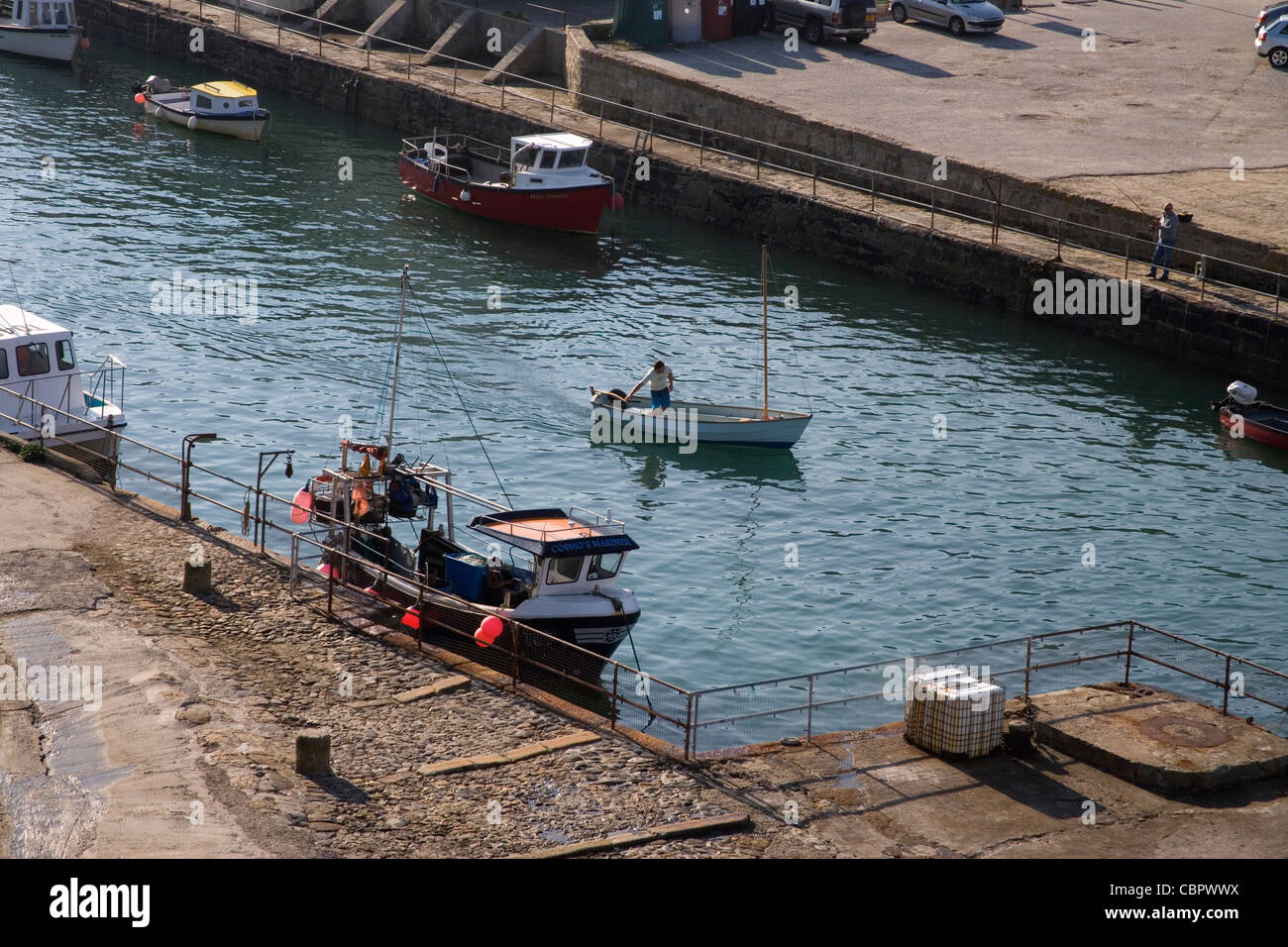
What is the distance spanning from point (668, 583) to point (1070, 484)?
9.50 m

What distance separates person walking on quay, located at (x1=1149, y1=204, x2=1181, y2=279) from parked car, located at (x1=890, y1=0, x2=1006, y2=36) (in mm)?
19079

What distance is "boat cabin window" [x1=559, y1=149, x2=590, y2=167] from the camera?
44.4m

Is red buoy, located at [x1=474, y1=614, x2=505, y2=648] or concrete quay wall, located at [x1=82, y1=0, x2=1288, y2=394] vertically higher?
concrete quay wall, located at [x1=82, y1=0, x2=1288, y2=394]

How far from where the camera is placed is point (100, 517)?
22.7 metres

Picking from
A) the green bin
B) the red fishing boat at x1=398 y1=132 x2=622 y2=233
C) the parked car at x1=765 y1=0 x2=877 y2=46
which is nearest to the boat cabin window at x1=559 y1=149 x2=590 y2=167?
the red fishing boat at x1=398 y1=132 x2=622 y2=233

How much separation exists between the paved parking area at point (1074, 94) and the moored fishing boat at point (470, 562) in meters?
22.7

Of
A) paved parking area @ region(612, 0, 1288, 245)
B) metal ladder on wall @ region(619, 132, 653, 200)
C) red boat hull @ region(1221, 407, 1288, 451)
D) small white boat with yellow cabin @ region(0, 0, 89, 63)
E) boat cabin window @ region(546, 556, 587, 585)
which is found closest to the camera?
boat cabin window @ region(546, 556, 587, 585)

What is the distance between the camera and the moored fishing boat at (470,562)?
21.4 m

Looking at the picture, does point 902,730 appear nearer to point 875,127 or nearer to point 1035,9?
point 875,127

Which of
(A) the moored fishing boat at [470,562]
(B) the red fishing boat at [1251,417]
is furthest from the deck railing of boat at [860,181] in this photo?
(A) the moored fishing boat at [470,562]

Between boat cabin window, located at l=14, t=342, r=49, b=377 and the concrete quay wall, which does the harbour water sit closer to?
the concrete quay wall

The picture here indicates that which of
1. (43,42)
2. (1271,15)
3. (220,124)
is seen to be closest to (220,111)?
(220,124)

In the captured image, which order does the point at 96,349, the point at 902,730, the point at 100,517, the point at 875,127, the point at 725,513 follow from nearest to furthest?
the point at 902,730
the point at 100,517
the point at 725,513
the point at 96,349
the point at 875,127
